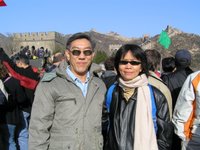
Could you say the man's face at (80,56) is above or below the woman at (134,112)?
above

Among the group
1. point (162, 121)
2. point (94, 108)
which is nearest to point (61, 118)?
point (94, 108)

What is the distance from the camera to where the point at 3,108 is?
6363 mm

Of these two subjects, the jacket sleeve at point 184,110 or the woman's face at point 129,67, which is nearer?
the woman's face at point 129,67

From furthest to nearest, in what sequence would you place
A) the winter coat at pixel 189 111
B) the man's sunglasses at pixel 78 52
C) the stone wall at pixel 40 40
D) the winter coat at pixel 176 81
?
the stone wall at pixel 40 40 < the winter coat at pixel 176 81 < the winter coat at pixel 189 111 < the man's sunglasses at pixel 78 52

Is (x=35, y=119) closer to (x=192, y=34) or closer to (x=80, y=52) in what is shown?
(x=80, y=52)

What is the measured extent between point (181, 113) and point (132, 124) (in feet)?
2.45

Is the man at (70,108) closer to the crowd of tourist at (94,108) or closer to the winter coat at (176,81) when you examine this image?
the crowd of tourist at (94,108)

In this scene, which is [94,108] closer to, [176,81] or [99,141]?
[99,141]

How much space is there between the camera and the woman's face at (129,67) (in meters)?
3.58

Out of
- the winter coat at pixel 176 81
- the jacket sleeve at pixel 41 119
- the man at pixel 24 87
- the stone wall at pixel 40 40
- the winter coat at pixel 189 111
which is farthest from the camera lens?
the stone wall at pixel 40 40

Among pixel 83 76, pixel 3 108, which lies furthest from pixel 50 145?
pixel 3 108

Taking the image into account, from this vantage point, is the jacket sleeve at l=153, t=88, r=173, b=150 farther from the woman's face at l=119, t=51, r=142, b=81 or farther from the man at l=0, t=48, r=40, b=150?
the man at l=0, t=48, r=40, b=150

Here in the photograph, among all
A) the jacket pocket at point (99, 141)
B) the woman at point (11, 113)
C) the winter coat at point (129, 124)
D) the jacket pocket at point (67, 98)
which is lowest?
the woman at point (11, 113)

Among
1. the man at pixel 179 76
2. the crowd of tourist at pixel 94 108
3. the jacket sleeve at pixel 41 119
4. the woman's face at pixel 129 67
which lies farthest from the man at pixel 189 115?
the man at pixel 179 76
